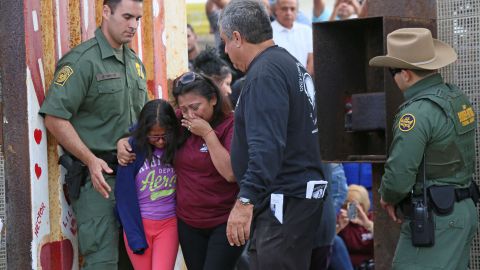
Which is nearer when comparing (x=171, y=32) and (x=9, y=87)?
(x=9, y=87)

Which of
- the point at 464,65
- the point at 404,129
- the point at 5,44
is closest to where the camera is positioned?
the point at 404,129

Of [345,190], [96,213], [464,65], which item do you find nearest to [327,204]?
[345,190]

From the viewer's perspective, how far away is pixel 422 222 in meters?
5.11

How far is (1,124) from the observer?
5.69m

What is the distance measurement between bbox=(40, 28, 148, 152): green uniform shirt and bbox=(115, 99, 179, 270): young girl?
254mm

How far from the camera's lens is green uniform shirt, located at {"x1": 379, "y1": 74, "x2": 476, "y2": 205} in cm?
507

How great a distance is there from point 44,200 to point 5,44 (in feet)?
3.40

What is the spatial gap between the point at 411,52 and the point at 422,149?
65cm

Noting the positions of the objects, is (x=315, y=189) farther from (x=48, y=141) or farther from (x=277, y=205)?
(x=48, y=141)

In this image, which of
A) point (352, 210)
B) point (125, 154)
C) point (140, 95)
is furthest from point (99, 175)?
point (352, 210)

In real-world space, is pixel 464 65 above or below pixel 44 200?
above

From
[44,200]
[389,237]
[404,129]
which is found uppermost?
[404,129]

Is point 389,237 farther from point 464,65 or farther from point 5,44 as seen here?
point 5,44

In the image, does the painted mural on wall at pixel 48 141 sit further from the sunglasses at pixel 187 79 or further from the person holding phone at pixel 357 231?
the person holding phone at pixel 357 231
